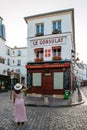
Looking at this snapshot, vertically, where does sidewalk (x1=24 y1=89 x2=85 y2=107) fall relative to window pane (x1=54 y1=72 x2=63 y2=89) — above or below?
below

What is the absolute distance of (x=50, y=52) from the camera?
20.8m

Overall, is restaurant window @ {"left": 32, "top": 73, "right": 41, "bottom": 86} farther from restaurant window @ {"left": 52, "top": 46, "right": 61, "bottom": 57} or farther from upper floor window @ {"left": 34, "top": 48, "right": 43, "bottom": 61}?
restaurant window @ {"left": 52, "top": 46, "right": 61, "bottom": 57}

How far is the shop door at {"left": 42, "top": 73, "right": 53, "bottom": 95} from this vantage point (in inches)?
808

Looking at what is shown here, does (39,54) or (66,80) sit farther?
(39,54)

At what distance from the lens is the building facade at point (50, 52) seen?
20.1 m

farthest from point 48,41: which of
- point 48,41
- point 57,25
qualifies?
point 57,25

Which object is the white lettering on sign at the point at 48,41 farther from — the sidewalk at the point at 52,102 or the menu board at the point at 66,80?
the sidewalk at the point at 52,102


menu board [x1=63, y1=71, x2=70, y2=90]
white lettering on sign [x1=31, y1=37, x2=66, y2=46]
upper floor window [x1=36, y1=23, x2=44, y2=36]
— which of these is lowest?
menu board [x1=63, y1=71, x2=70, y2=90]

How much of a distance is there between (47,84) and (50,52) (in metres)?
3.54

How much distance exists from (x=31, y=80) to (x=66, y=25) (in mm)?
7252

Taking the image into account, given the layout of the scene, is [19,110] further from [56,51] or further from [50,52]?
[56,51]

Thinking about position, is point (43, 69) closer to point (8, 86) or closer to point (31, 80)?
point (31, 80)

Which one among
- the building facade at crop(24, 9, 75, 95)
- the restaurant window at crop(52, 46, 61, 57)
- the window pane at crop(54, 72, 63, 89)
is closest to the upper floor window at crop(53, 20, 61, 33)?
the building facade at crop(24, 9, 75, 95)

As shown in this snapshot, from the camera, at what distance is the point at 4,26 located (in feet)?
107
